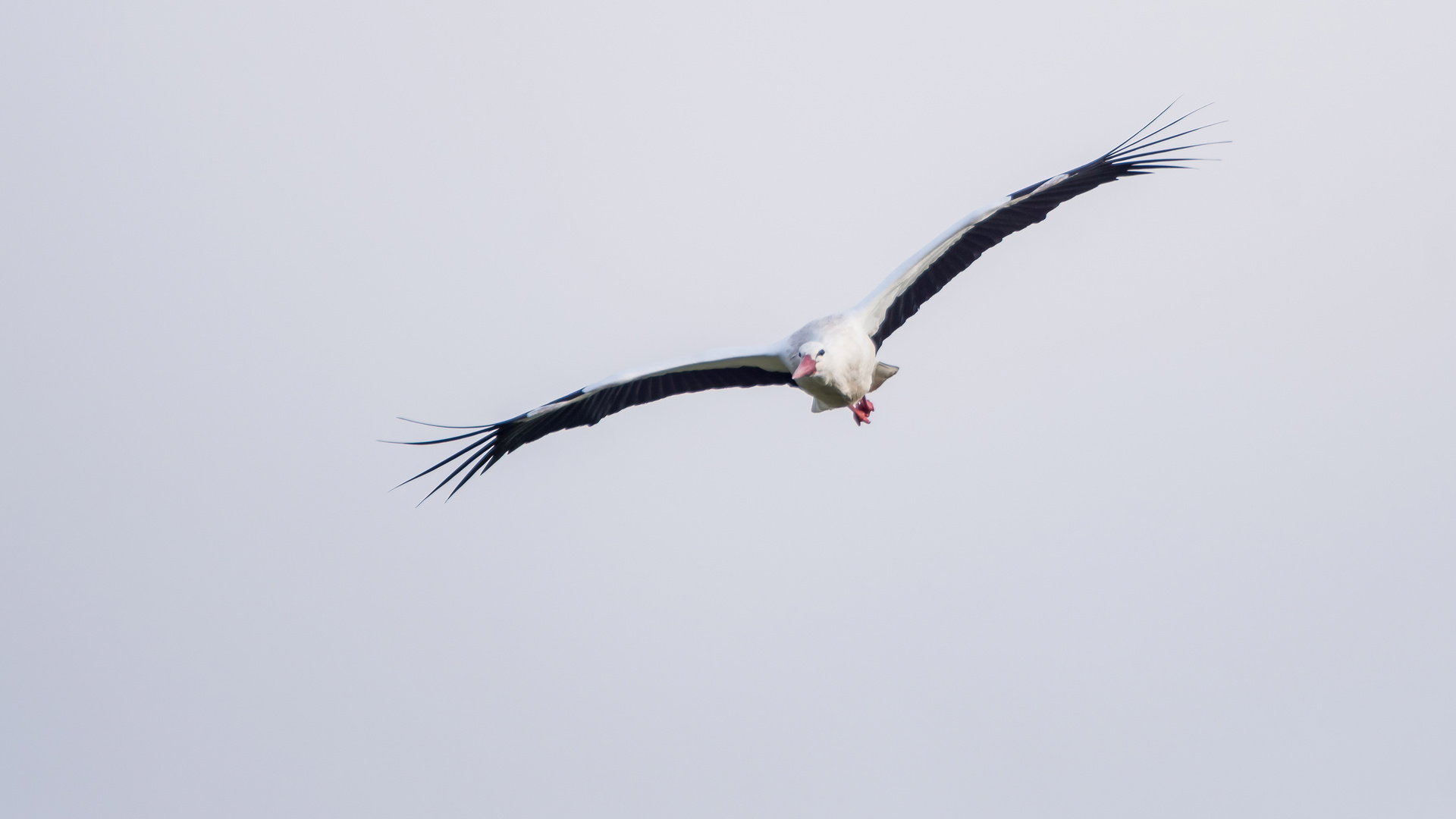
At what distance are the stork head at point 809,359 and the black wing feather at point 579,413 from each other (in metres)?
0.83

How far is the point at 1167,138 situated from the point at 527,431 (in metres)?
7.85

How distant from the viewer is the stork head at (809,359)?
12.0 metres

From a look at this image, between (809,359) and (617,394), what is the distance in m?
2.34

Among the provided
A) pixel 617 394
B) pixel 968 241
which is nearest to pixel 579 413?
pixel 617 394

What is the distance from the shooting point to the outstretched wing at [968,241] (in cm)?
1270

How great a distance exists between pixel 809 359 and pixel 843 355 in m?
0.42

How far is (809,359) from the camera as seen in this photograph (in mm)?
12047

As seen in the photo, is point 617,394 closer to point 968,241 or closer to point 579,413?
point 579,413

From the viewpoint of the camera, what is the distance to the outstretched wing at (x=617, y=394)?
12.8 m

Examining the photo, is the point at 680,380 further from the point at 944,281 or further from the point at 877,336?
the point at 944,281

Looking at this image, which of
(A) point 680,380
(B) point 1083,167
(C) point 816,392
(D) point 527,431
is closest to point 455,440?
(D) point 527,431

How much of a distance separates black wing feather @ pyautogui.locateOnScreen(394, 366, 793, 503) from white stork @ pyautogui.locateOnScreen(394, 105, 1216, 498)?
0.4 inches

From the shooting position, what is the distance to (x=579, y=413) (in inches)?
522

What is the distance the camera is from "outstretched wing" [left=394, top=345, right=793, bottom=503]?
12.8 m
